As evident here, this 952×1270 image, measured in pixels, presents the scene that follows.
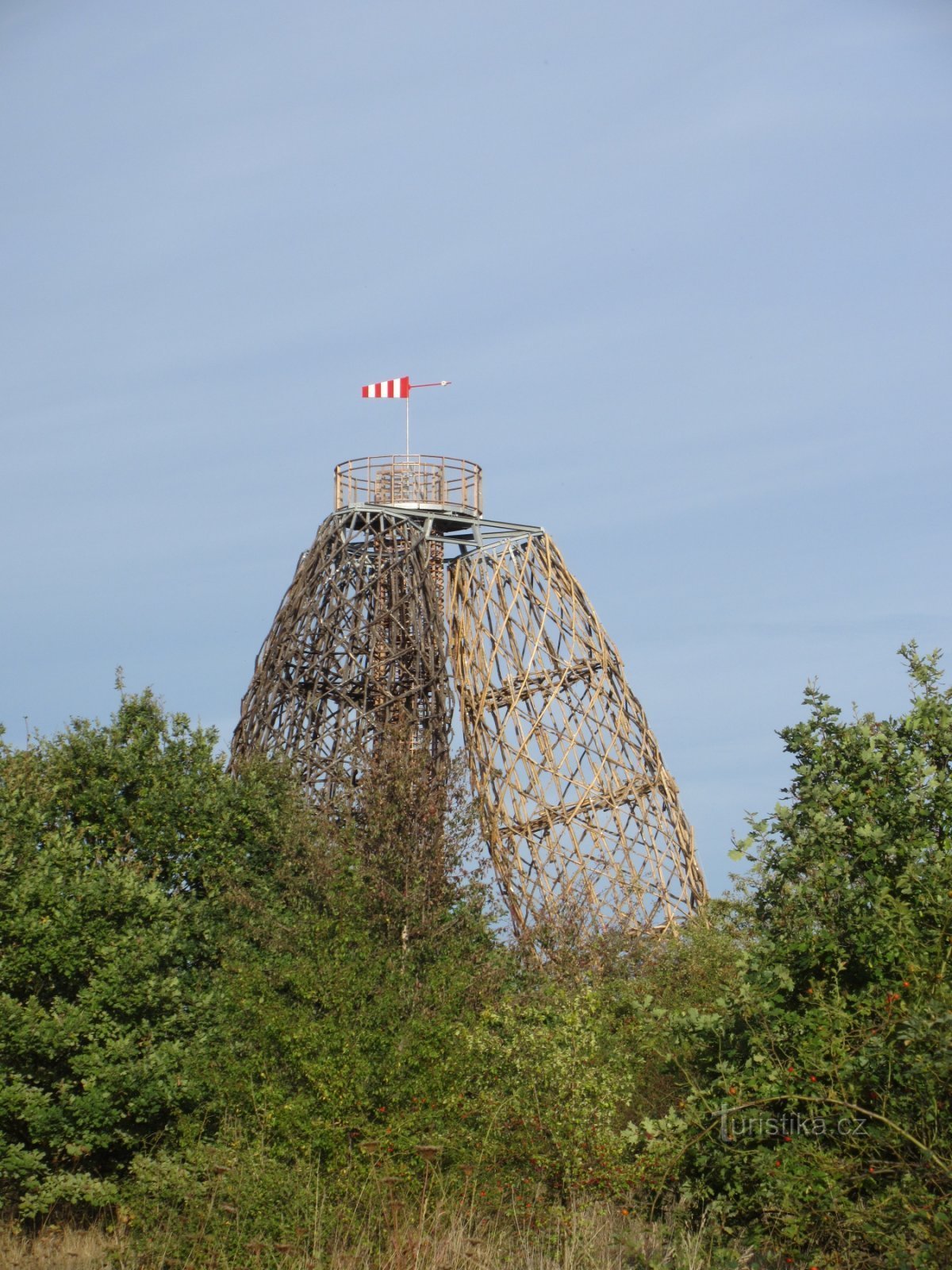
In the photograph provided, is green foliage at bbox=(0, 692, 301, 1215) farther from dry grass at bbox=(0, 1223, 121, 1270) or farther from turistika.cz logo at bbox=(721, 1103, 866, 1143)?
turistika.cz logo at bbox=(721, 1103, 866, 1143)

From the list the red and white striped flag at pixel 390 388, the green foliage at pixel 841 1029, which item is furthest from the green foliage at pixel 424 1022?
the red and white striped flag at pixel 390 388

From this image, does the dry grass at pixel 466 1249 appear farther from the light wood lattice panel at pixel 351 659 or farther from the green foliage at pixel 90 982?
the light wood lattice panel at pixel 351 659

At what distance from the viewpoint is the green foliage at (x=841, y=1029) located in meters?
11.9

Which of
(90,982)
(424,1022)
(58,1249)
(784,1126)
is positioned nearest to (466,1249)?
(784,1126)

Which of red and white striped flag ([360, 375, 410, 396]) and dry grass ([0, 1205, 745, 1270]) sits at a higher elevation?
red and white striped flag ([360, 375, 410, 396])

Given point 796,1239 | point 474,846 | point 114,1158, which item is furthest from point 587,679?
point 796,1239

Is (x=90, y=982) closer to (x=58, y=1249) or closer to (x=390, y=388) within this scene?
(x=58, y=1249)

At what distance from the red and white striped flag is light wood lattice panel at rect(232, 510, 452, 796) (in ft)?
10.3

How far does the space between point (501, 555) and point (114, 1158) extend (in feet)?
54.5

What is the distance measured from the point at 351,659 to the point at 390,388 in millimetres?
6879

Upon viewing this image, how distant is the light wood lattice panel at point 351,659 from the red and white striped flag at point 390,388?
3129 millimetres

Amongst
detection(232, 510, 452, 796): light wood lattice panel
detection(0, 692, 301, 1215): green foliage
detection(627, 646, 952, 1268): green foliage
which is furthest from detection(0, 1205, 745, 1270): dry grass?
detection(232, 510, 452, 796): light wood lattice panel

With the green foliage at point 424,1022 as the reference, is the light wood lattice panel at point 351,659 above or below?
above

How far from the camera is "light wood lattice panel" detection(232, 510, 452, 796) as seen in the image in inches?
1251
